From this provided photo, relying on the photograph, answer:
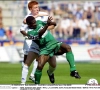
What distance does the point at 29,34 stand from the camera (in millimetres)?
13766

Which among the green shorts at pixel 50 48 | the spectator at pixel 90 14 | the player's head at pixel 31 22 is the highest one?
the player's head at pixel 31 22

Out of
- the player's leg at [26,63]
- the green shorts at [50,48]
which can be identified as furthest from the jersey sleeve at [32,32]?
the player's leg at [26,63]

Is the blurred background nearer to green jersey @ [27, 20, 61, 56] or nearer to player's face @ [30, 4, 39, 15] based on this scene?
player's face @ [30, 4, 39, 15]

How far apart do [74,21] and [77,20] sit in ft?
0.58

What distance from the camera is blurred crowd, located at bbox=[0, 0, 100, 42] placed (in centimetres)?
2780

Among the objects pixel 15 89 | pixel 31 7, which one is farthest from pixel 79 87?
pixel 31 7

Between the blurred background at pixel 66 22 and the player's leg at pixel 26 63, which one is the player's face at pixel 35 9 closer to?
the player's leg at pixel 26 63

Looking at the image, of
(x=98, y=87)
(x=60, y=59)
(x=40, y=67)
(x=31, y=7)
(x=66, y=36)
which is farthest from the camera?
Answer: (x=66, y=36)

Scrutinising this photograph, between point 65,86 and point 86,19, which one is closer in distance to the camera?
point 65,86

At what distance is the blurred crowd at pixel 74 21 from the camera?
91.2 ft

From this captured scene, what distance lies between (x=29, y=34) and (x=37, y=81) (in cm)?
126

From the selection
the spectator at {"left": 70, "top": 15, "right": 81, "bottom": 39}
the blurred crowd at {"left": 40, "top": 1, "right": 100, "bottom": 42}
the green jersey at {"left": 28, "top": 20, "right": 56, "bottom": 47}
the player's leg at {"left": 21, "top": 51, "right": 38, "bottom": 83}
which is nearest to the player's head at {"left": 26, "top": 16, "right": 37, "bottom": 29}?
the green jersey at {"left": 28, "top": 20, "right": 56, "bottom": 47}

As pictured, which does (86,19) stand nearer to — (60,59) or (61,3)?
(61,3)

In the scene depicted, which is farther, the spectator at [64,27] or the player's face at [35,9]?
the spectator at [64,27]
